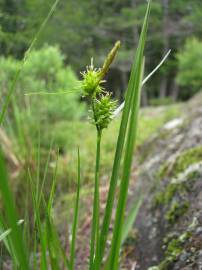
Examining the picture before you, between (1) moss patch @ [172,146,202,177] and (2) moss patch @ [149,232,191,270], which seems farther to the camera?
(1) moss patch @ [172,146,202,177]

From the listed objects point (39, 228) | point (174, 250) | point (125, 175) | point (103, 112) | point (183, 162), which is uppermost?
point (103, 112)

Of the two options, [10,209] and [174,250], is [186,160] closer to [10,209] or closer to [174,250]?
[174,250]

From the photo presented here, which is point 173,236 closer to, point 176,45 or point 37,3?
point 37,3

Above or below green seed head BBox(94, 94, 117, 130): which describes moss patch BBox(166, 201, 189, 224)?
below

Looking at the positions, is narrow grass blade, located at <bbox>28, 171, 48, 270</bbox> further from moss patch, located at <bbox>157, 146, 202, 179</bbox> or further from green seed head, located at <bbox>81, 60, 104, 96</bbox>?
moss patch, located at <bbox>157, 146, 202, 179</bbox>

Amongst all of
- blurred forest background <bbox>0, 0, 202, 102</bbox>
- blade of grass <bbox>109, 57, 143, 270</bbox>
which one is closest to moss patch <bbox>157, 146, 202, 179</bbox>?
blade of grass <bbox>109, 57, 143, 270</bbox>

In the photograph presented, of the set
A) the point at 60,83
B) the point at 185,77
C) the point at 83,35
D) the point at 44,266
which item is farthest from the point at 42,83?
the point at 83,35

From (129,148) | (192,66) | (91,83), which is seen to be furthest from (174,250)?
(192,66)

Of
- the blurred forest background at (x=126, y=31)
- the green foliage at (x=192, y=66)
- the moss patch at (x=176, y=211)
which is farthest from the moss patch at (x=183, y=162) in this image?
the blurred forest background at (x=126, y=31)
